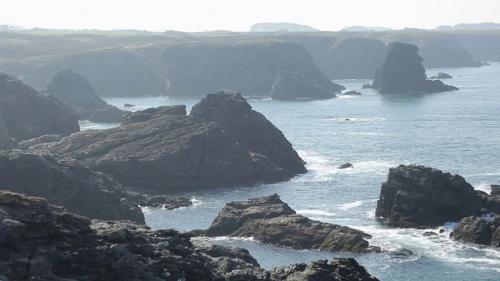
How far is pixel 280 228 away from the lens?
9525cm

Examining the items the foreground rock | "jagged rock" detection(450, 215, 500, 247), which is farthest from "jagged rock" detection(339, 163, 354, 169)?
the foreground rock

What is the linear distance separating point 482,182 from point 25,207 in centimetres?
9451

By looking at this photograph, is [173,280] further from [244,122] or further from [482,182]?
[244,122]

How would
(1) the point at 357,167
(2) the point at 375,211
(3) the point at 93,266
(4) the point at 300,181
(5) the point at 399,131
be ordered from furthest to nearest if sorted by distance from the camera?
(5) the point at 399,131 → (1) the point at 357,167 → (4) the point at 300,181 → (2) the point at 375,211 → (3) the point at 93,266

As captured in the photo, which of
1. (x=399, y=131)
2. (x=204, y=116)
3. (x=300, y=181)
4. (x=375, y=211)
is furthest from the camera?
(x=399, y=131)

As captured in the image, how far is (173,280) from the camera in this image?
142ft

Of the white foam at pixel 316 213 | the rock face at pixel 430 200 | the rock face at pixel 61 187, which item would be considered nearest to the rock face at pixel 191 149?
the white foam at pixel 316 213

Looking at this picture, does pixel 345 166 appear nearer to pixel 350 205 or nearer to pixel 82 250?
pixel 350 205

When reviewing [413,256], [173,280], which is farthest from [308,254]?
[173,280]

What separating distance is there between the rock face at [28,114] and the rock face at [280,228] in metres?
77.5

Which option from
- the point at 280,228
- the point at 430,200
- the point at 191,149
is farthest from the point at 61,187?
the point at 430,200

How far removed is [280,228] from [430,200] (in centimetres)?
2138

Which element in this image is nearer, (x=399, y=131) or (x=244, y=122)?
(x=244, y=122)

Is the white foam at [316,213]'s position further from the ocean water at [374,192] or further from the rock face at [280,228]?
the rock face at [280,228]
